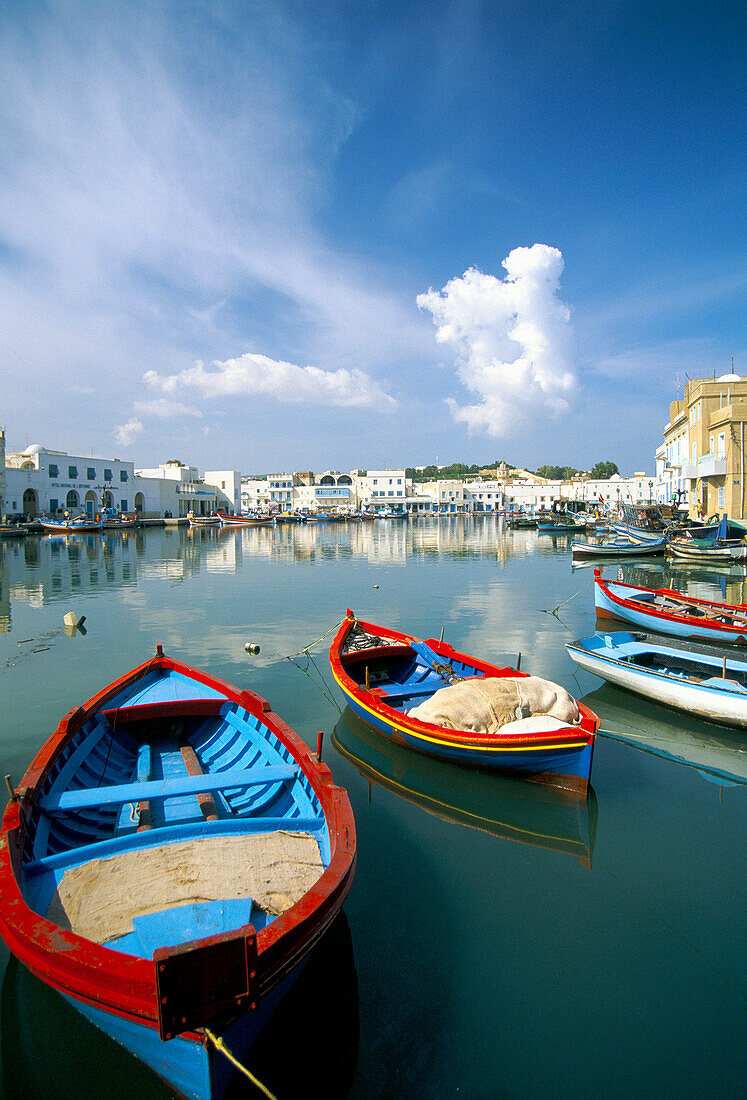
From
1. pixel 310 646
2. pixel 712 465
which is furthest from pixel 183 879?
pixel 712 465

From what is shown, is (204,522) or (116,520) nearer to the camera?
(116,520)

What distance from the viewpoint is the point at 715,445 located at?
3478 cm

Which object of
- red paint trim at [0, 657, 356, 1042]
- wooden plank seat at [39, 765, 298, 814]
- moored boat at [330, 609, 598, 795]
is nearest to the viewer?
red paint trim at [0, 657, 356, 1042]

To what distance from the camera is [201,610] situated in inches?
728

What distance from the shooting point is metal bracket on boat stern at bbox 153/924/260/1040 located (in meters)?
2.44

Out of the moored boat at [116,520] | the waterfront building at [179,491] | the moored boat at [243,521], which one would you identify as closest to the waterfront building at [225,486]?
the waterfront building at [179,491]

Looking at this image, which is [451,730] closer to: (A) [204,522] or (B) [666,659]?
(B) [666,659]

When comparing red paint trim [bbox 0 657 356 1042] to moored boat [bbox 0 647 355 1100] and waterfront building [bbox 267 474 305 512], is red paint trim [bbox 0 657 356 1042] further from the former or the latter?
waterfront building [bbox 267 474 305 512]

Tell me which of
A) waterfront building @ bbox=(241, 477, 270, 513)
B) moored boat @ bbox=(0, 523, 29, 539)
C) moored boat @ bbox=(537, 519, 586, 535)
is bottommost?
moored boat @ bbox=(537, 519, 586, 535)

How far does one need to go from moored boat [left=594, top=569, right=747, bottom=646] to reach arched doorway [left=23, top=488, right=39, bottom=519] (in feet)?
195

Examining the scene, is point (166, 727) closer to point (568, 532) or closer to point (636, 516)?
point (636, 516)

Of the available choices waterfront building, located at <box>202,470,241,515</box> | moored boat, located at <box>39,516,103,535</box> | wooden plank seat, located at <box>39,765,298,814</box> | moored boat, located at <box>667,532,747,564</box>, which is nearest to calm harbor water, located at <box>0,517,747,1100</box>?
wooden plank seat, located at <box>39,765,298,814</box>

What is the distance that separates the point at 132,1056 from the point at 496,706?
16.2 ft

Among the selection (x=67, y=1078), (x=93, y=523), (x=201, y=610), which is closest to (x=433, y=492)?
(x=93, y=523)
